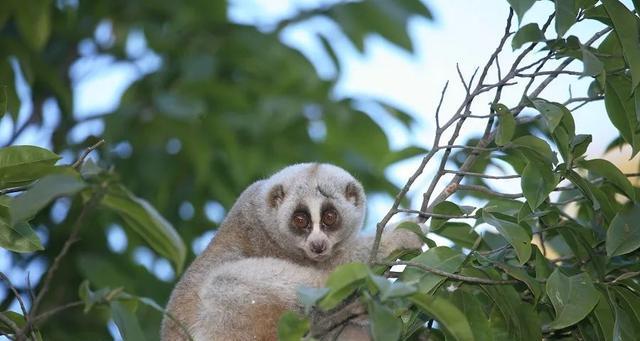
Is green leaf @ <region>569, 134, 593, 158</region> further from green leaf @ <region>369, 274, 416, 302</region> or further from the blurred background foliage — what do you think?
the blurred background foliage

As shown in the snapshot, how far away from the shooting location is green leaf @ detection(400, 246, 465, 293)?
3.12m

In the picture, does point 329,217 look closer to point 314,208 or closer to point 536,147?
point 314,208

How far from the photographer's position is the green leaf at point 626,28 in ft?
11.1

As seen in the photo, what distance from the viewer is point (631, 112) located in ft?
11.9

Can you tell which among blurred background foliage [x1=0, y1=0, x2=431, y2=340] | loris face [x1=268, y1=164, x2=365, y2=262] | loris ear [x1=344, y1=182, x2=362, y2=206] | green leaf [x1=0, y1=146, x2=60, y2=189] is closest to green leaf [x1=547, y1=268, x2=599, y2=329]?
loris face [x1=268, y1=164, x2=365, y2=262]

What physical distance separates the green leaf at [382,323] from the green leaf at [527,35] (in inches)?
49.1

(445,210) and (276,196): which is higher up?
(445,210)

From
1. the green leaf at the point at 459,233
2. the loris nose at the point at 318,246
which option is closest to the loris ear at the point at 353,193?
the loris nose at the point at 318,246

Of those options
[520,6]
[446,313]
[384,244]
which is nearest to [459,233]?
[384,244]

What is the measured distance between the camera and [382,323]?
8.57ft

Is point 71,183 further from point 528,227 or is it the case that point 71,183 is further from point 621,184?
point 621,184

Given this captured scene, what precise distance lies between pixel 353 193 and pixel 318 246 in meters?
0.79

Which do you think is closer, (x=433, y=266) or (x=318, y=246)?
(x=433, y=266)

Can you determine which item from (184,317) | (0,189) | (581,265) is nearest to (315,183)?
(184,317)
